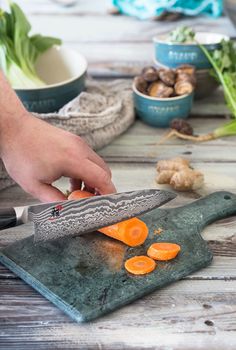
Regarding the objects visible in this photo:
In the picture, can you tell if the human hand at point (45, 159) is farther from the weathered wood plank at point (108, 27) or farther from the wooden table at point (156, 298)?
the weathered wood plank at point (108, 27)

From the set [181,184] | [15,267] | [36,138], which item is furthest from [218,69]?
[15,267]

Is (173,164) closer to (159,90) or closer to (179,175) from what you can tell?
(179,175)

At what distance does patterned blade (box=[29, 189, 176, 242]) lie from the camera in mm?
1013

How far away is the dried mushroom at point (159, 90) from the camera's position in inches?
59.0

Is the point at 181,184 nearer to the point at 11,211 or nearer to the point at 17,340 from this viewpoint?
the point at 11,211

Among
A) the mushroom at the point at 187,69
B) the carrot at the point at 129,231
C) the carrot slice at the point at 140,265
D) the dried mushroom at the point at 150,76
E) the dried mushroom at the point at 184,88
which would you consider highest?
the mushroom at the point at 187,69

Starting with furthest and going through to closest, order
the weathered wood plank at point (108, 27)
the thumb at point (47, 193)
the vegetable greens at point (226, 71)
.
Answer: the weathered wood plank at point (108, 27) < the vegetable greens at point (226, 71) < the thumb at point (47, 193)

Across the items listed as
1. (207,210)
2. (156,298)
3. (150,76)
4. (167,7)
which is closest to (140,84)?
(150,76)

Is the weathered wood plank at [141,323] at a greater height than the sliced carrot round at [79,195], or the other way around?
the sliced carrot round at [79,195]

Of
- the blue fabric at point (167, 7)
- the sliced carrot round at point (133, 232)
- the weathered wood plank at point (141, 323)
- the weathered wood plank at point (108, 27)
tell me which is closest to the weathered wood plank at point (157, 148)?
the sliced carrot round at point (133, 232)

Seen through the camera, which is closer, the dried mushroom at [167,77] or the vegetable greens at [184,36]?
the dried mushroom at [167,77]

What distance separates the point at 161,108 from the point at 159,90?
4 centimetres

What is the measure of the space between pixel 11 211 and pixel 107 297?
22 cm

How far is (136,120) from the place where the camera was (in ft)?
5.20
